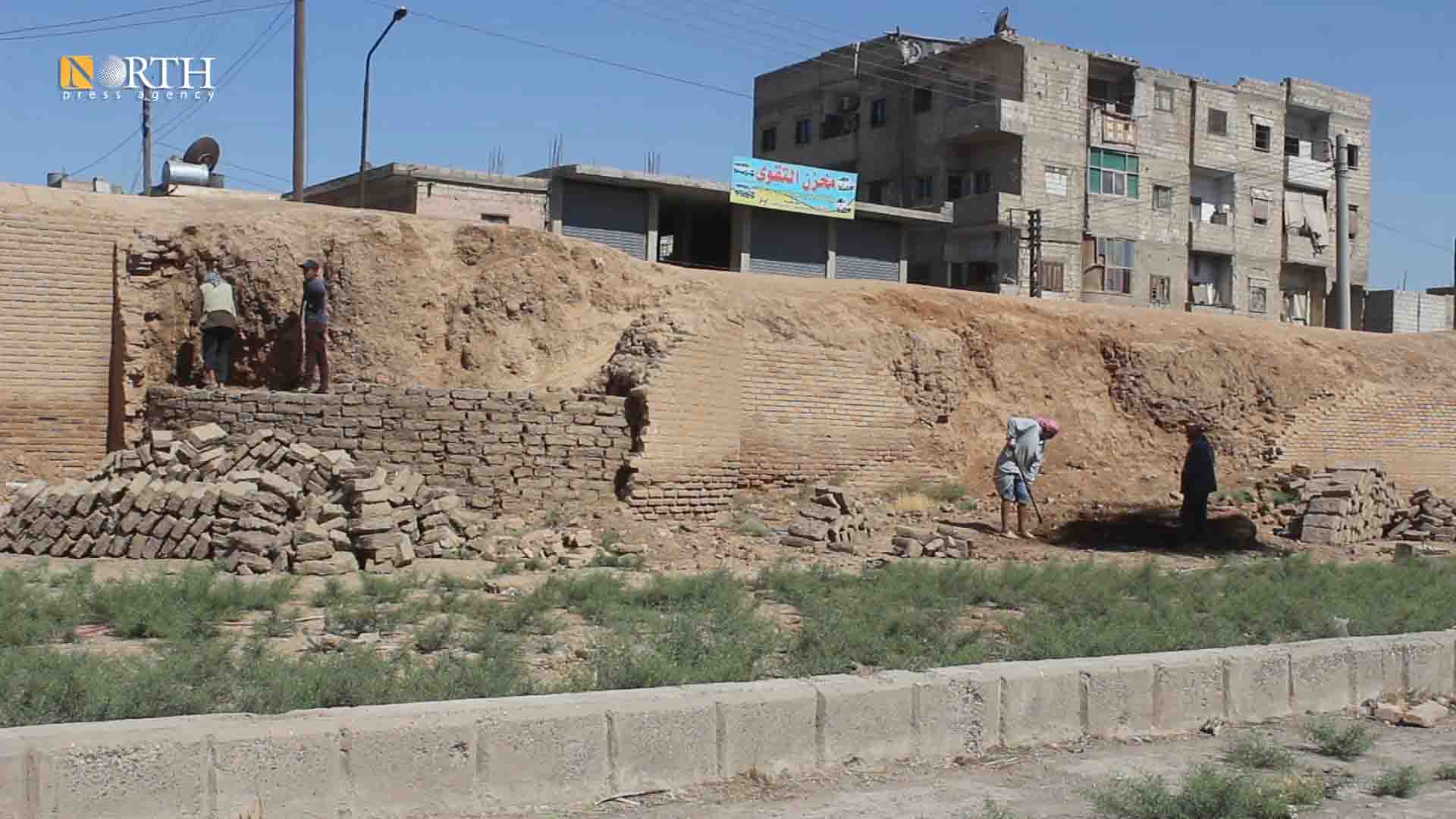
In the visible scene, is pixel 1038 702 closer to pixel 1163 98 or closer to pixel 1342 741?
pixel 1342 741

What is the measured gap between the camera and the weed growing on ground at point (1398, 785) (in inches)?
229

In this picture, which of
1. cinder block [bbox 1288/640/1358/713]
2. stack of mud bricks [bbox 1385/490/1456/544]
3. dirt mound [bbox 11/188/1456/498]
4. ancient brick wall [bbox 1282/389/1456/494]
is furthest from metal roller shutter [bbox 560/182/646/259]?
cinder block [bbox 1288/640/1358/713]

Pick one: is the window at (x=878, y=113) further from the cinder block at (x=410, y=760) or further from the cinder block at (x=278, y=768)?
the cinder block at (x=278, y=768)

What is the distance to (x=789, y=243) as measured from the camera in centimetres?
3519

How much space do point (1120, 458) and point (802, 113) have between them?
84.3 ft

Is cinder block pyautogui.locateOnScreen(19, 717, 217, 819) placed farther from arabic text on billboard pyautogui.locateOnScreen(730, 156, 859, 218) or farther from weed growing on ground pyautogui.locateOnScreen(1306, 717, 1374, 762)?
arabic text on billboard pyautogui.locateOnScreen(730, 156, 859, 218)

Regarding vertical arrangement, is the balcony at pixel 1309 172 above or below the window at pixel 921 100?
below

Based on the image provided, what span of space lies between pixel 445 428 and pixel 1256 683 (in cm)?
848

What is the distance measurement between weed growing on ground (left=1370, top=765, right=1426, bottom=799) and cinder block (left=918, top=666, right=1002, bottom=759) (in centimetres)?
155

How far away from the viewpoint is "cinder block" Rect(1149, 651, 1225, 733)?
6.87m

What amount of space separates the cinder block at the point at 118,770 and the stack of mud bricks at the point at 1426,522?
652 inches

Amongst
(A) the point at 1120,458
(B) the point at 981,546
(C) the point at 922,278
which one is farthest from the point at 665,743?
(C) the point at 922,278

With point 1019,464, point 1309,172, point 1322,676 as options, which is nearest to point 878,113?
point 1309,172

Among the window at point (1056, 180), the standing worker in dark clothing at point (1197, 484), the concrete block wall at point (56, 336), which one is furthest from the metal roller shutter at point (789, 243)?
the concrete block wall at point (56, 336)
